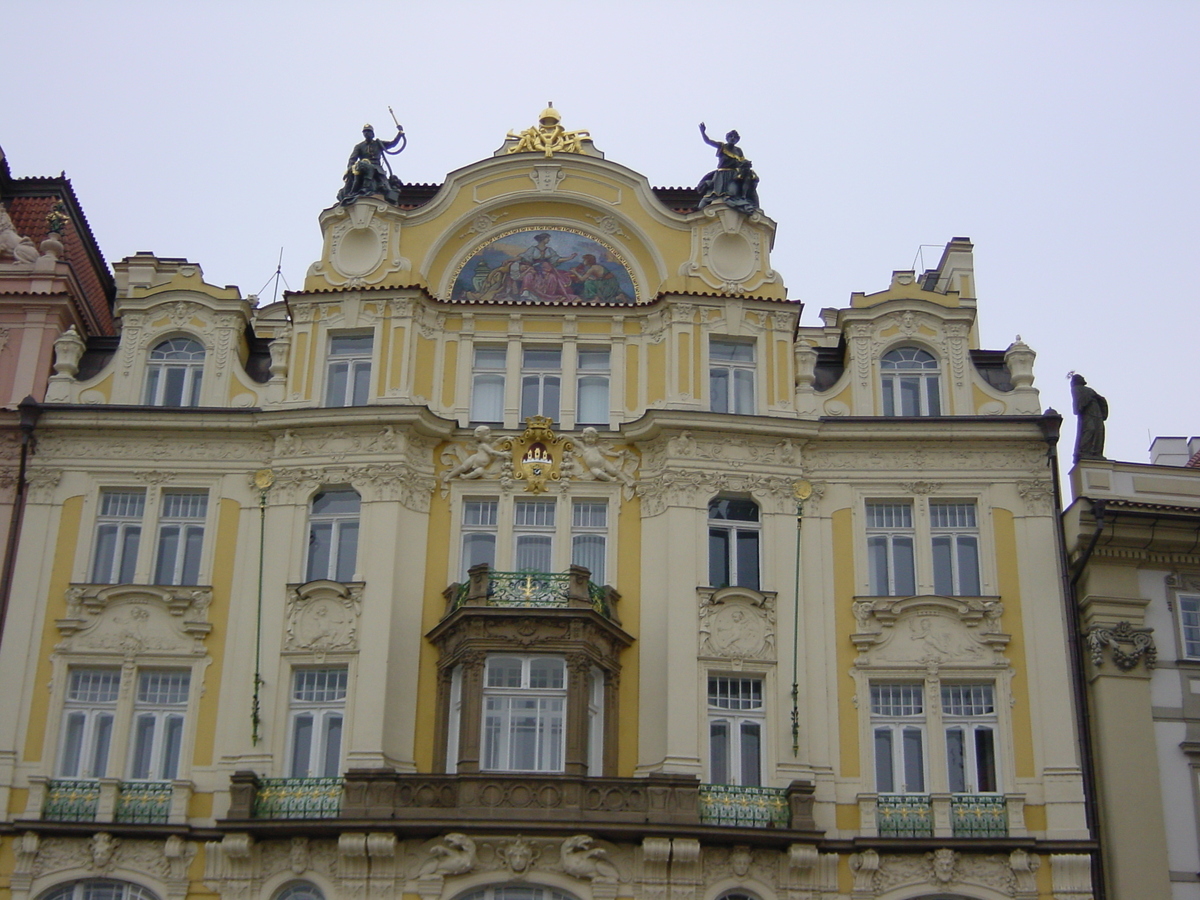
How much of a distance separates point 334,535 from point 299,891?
713cm

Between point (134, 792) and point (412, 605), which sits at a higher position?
point (412, 605)

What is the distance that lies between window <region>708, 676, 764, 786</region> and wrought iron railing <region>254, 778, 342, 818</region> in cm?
710

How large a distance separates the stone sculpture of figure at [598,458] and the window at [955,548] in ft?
20.9

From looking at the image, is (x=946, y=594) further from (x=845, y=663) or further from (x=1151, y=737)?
(x=1151, y=737)

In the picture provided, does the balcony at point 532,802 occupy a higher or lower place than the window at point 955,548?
lower

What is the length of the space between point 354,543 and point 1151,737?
15967 millimetres

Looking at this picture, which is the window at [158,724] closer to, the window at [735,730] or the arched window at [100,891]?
the arched window at [100,891]

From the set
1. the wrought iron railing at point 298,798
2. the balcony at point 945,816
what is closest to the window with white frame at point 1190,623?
the balcony at point 945,816

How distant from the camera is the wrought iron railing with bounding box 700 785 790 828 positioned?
29.4 m

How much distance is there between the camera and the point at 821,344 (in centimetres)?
3809

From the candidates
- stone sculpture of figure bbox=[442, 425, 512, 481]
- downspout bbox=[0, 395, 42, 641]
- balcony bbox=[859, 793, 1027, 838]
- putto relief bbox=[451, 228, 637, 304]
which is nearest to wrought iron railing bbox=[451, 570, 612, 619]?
stone sculpture of figure bbox=[442, 425, 512, 481]

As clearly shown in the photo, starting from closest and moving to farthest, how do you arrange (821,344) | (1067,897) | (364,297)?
(1067,897) → (364,297) → (821,344)

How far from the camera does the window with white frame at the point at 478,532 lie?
32438 millimetres

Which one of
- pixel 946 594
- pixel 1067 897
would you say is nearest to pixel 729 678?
pixel 946 594
